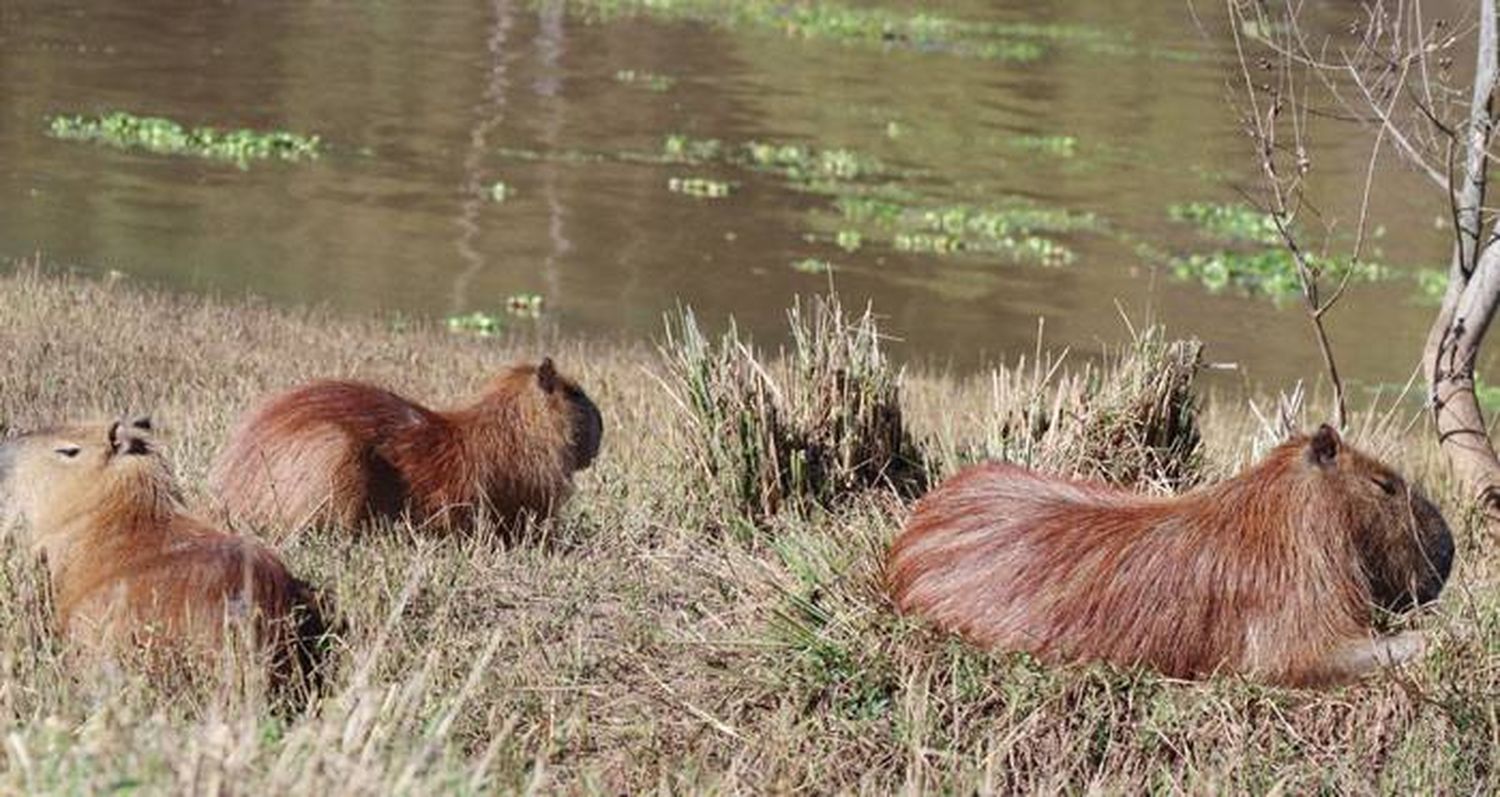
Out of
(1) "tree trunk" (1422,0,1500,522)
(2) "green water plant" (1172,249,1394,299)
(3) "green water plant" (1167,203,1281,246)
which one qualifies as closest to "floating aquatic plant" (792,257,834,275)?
(2) "green water plant" (1172,249,1394,299)

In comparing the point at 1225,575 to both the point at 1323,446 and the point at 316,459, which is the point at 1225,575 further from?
the point at 316,459

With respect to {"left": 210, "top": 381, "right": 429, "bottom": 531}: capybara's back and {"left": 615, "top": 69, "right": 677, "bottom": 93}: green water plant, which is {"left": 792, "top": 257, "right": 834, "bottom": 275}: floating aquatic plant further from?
{"left": 210, "top": 381, "right": 429, "bottom": 531}: capybara's back

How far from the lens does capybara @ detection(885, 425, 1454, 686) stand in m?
5.33

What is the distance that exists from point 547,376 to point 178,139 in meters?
18.9

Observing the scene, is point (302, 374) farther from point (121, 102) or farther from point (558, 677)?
point (121, 102)

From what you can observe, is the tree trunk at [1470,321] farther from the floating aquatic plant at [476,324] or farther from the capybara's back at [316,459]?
the floating aquatic plant at [476,324]

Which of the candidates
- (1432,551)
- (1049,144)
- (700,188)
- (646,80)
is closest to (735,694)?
(1432,551)

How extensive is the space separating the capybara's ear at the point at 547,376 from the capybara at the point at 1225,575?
2.14m

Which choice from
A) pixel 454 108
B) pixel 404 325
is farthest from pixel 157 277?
pixel 454 108

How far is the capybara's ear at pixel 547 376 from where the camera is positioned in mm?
7352

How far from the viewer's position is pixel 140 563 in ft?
17.3

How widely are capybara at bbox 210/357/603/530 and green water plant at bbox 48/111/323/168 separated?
17.9 meters

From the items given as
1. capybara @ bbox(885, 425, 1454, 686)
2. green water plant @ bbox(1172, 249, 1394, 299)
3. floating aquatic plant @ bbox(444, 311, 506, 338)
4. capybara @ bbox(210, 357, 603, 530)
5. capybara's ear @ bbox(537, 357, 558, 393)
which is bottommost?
green water plant @ bbox(1172, 249, 1394, 299)

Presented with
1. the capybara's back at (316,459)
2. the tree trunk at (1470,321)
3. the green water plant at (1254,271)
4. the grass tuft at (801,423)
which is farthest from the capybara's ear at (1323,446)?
the green water plant at (1254,271)
